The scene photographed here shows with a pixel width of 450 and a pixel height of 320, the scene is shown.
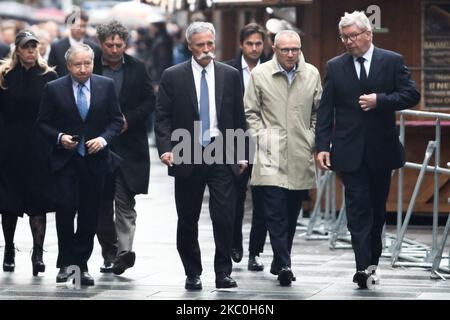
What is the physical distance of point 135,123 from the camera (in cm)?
1224


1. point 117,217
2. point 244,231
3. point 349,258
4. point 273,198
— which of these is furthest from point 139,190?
point 244,231

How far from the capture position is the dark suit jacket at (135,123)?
12.2 meters

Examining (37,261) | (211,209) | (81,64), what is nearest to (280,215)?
(211,209)

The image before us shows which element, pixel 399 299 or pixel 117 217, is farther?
pixel 117 217

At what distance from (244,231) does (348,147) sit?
14.9 ft

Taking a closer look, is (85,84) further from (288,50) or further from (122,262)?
(288,50)

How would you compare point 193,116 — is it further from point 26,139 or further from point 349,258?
point 349,258

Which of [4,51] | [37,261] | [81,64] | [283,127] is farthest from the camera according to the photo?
[4,51]

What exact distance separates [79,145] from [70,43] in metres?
2.78

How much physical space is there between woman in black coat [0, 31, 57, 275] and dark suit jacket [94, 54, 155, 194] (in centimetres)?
Result: 56

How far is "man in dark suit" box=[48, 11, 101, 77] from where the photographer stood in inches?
528

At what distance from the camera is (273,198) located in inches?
454

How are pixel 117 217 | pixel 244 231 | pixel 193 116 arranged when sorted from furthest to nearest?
pixel 244 231 → pixel 117 217 → pixel 193 116
